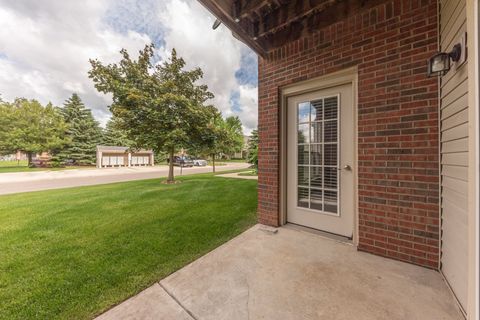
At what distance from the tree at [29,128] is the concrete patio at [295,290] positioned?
26.0m

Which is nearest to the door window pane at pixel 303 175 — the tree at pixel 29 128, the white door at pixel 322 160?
the white door at pixel 322 160

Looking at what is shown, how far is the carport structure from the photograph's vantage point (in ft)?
4.81

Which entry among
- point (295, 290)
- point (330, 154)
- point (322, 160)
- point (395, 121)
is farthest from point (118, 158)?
point (395, 121)

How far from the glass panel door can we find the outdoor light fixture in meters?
1.01

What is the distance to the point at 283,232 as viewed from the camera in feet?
9.23

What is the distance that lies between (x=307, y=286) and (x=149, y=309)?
52.9 inches

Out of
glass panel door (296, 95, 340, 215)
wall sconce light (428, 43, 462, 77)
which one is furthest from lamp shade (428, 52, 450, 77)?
glass panel door (296, 95, 340, 215)

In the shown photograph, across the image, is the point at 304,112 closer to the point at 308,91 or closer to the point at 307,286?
the point at 308,91

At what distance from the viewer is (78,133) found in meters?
21.8

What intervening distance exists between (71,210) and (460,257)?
20.8 ft

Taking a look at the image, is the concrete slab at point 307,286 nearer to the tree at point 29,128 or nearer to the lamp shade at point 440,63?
the lamp shade at point 440,63

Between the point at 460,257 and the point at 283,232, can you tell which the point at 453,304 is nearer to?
the point at 460,257

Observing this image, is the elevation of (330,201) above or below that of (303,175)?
below

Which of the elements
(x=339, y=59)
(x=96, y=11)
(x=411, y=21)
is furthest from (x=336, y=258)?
(x=96, y=11)
